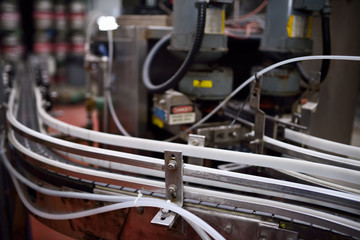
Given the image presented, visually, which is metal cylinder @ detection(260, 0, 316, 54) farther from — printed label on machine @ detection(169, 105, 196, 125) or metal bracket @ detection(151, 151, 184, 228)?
metal bracket @ detection(151, 151, 184, 228)

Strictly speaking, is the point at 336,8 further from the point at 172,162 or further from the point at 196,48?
the point at 172,162

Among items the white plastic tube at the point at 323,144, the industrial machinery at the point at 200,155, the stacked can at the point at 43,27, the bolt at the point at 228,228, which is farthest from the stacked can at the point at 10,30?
the bolt at the point at 228,228

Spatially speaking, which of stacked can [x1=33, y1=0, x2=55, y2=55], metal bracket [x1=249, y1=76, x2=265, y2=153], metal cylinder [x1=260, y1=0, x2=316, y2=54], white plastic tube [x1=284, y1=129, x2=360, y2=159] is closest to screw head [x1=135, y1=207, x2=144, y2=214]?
metal bracket [x1=249, y1=76, x2=265, y2=153]

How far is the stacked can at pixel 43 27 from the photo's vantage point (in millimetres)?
4547

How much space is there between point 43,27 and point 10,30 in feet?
1.44

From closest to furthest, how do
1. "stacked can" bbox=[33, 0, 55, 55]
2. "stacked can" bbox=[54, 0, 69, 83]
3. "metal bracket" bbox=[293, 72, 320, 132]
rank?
"metal bracket" bbox=[293, 72, 320, 132] < "stacked can" bbox=[33, 0, 55, 55] < "stacked can" bbox=[54, 0, 69, 83]

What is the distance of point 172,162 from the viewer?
721 mm

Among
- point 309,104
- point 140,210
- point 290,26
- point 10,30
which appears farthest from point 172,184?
point 10,30

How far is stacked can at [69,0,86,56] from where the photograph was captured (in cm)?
469

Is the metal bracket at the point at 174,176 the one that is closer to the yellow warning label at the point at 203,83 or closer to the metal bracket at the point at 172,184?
the metal bracket at the point at 172,184

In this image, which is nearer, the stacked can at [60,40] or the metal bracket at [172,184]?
the metal bracket at [172,184]

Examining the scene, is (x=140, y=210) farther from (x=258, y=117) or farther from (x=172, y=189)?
(x=258, y=117)

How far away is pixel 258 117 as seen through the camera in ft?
3.16

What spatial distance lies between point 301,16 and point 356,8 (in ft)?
1.68
